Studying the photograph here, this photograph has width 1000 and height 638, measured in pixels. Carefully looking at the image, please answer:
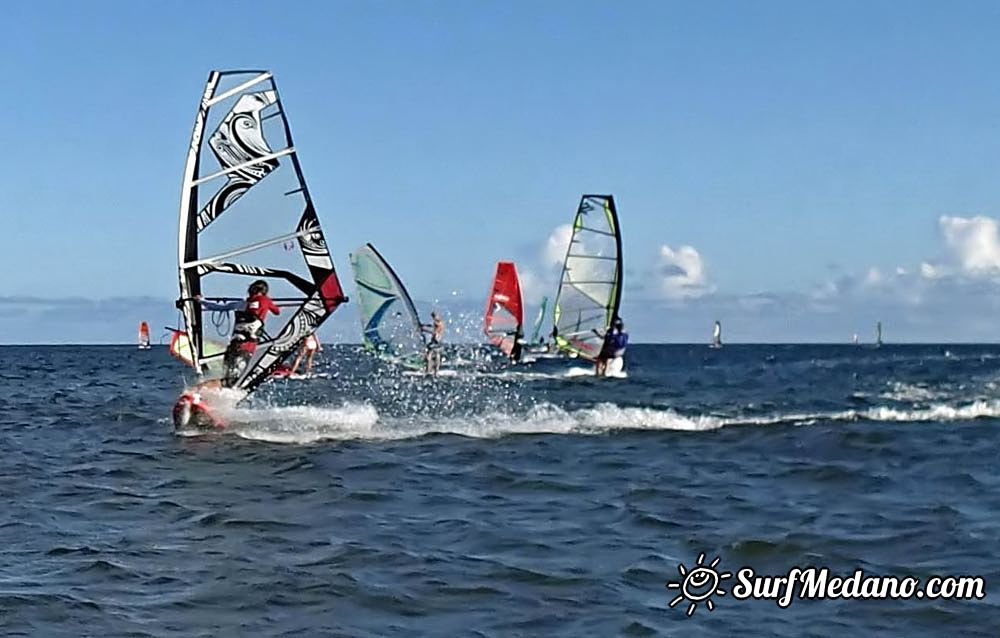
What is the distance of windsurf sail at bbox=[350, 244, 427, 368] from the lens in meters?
32.1

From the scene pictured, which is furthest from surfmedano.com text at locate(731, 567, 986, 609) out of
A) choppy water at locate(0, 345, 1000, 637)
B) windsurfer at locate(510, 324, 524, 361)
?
windsurfer at locate(510, 324, 524, 361)

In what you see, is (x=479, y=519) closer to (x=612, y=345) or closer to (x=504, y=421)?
(x=504, y=421)

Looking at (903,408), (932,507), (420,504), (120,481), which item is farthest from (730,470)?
(903,408)

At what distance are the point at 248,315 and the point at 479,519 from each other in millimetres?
6876

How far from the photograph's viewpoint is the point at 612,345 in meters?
35.2

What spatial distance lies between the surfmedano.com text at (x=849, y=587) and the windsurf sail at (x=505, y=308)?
108ft

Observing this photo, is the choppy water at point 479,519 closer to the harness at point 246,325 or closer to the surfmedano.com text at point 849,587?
the surfmedano.com text at point 849,587

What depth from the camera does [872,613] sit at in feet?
22.5

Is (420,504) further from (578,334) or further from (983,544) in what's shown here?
(578,334)

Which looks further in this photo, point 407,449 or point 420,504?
point 407,449

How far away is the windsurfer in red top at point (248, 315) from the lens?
51.9ft

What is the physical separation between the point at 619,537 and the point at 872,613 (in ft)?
7.99

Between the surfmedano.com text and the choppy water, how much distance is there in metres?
0.15

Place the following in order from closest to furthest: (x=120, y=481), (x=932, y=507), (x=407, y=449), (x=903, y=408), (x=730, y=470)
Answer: (x=932, y=507)
(x=120, y=481)
(x=730, y=470)
(x=407, y=449)
(x=903, y=408)
